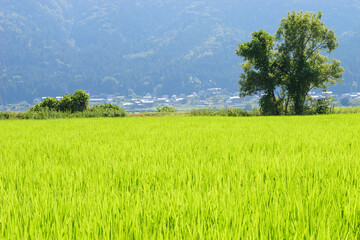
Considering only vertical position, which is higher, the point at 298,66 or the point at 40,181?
the point at 298,66

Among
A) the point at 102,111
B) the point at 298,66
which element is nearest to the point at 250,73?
the point at 298,66

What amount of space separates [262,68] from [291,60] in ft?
12.0

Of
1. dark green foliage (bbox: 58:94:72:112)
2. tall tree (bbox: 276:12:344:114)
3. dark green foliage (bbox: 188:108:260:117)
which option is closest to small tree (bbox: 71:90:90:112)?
dark green foliage (bbox: 58:94:72:112)

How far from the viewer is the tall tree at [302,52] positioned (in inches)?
1043

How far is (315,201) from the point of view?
4.53 ft

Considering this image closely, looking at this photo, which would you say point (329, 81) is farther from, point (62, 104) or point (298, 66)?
point (62, 104)

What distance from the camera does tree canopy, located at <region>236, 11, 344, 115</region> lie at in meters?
26.5

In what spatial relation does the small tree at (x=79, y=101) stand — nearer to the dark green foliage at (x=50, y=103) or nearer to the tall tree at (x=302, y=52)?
the dark green foliage at (x=50, y=103)

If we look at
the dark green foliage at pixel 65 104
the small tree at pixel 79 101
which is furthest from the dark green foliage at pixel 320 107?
the dark green foliage at pixel 65 104

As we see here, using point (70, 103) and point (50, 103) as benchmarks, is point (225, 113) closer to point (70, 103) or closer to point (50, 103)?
point (70, 103)

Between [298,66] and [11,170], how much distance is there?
2920 centimetres

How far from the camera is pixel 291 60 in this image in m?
27.2

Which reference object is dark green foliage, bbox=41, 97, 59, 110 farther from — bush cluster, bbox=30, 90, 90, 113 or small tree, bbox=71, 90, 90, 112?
small tree, bbox=71, 90, 90, 112

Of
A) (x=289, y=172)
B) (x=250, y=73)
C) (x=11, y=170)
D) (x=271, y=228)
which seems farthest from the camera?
(x=250, y=73)
